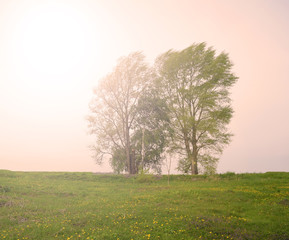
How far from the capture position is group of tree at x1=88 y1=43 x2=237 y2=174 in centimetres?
3481

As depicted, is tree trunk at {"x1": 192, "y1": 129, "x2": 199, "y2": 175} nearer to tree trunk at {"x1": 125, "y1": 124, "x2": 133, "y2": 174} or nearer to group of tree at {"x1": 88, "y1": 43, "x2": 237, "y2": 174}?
group of tree at {"x1": 88, "y1": 43, "x2": 237, "y2": 174}

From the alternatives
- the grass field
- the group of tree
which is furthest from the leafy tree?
the grass field

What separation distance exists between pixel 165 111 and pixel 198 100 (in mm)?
6272

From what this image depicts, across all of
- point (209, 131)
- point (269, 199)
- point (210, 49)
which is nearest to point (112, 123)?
point (209, 131)

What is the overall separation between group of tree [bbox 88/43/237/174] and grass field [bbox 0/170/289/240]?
41.5ft

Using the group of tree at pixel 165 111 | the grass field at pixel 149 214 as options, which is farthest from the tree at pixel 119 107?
the grass field at pixel 149 214

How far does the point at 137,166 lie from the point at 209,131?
13.9 m

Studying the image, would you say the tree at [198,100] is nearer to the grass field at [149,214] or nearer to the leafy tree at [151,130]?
the leafy tree at [151,130]

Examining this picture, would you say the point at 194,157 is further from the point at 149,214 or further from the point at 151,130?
the point at 149,214

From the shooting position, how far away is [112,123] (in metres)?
40.7

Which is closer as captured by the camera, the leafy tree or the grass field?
the grass field

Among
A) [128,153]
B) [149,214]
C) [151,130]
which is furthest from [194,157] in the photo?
[149,214]

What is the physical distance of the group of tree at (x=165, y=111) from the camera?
34812mm

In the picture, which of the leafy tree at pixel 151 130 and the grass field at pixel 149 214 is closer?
the grass field at pixel 149 214
